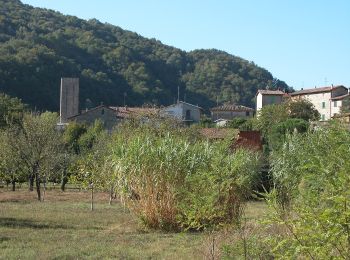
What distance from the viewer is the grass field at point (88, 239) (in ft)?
33.0

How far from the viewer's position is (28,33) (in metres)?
95.4

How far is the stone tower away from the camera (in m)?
69.3

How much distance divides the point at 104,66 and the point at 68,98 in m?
26.0

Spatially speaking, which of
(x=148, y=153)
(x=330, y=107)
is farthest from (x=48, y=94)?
(x=148, y=153)

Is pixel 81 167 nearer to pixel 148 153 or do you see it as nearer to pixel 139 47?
pixel 148 153

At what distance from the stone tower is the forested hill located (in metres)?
2.98

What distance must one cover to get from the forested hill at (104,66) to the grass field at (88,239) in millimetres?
55836

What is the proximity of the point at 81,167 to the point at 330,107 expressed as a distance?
5769 cm

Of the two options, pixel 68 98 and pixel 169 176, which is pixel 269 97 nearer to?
pixel 68 98

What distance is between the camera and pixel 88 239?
12.2 metres

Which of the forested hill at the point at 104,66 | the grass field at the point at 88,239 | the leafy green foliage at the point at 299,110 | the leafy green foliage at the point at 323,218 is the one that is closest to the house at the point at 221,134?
the grass field at the point at 88,239

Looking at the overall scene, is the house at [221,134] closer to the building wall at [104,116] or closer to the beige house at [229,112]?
the building wall at [104,116]

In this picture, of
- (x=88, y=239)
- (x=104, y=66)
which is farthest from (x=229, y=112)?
(x=88, y=239)

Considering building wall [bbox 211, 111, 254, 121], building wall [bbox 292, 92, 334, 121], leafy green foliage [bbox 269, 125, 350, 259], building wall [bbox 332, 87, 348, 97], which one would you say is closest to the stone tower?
building wall [bbox 211, 111, 254, 121]
